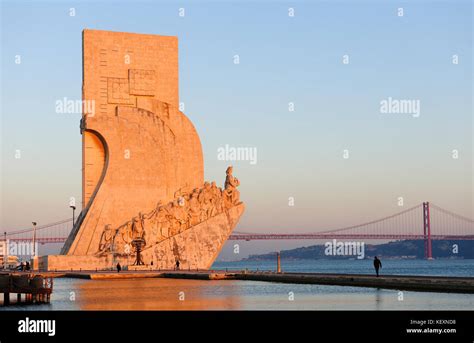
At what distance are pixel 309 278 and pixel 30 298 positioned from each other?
6328 mm

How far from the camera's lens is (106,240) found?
96.3 ft

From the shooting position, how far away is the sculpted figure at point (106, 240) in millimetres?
29130

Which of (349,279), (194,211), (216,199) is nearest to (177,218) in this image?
(194,211)

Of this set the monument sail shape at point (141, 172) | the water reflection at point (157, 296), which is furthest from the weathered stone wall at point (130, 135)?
the water reflection at point (157, 296)

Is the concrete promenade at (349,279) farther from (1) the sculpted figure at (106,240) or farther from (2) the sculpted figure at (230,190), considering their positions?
(2) the sculpted figure at (230,190)

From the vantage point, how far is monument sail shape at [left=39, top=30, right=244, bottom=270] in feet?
96.1

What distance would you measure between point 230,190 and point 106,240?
15.0 ft

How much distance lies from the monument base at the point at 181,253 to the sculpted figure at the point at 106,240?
46cm

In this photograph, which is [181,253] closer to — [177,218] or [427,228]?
[177,218]

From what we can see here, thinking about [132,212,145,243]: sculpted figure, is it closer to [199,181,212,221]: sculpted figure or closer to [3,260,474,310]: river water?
[199,181,212,221]: sculpted figure

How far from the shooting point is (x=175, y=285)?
63.7 ft

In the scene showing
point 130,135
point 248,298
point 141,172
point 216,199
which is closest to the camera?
point 248,298

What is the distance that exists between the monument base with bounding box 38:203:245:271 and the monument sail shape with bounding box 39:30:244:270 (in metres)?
0.03
